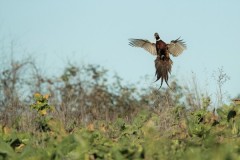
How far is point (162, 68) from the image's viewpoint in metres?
12.2

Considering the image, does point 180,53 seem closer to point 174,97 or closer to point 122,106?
point 174,97

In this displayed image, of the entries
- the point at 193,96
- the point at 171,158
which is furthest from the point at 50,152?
the point at 193,96

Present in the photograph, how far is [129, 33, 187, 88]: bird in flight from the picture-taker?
1172cm

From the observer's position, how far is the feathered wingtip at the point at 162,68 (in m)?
12.2

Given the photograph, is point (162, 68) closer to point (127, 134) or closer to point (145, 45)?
point (145, 45)

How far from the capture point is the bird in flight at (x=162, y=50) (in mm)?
11719

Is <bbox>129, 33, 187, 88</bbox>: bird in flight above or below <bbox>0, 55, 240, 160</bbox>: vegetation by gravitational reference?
above

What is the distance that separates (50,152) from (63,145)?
13 centimetres

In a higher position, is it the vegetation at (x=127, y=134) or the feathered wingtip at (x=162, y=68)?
the feathered wingtip at (x=162, y=68)

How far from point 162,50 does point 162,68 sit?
50cm

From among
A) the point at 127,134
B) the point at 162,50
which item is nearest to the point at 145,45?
the point at 162,50

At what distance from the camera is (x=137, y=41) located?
11.9 metres

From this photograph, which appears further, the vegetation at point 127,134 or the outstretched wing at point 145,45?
the outstretched wing at point 145,45

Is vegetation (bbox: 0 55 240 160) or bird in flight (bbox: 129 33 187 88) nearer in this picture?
vegetation (bbox: 0 55 240 160)
